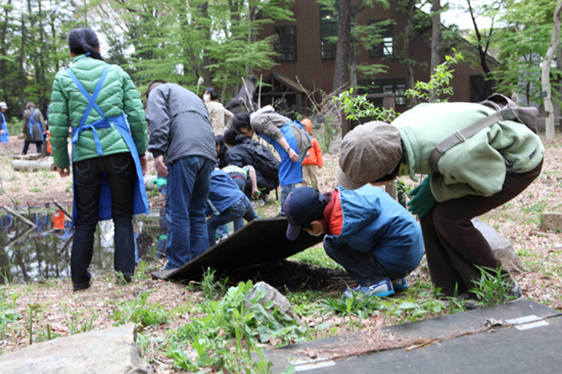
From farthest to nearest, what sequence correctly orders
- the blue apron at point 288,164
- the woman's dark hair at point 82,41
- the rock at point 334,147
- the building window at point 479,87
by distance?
the building window at point 479,87, the rock at point 334,147, the blue apron at point 288,164, the woman's dark hair at point 82,41

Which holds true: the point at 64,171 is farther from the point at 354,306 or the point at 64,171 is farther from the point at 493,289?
the point at 493,289

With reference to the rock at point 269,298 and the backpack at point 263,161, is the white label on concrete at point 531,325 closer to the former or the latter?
the rock at point 269,298

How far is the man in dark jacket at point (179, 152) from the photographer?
15.1ft

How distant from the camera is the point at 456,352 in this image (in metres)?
2.33

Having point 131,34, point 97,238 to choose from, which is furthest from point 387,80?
point 97,238

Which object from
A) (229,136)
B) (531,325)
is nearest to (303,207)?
(531,325)

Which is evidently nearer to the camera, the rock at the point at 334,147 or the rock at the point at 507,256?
the rock at the point at 507,256

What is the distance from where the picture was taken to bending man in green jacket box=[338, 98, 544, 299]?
2.66m

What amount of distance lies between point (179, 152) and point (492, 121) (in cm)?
273

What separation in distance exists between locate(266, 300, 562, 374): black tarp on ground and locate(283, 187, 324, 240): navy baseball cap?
40.4 inches

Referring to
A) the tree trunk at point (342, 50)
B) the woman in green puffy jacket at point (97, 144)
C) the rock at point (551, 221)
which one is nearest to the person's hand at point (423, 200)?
the woman in green puffy jacket at point (97, 144)

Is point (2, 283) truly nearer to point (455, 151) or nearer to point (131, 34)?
point (455, 151)

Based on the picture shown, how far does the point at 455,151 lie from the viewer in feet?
8.68

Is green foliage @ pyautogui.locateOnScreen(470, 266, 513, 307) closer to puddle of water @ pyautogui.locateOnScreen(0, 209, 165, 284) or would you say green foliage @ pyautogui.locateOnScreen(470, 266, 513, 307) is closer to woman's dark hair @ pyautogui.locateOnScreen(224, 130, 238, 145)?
puddle of water @ pyautogui.locateOnScreen(0, 209, 165, 284)
